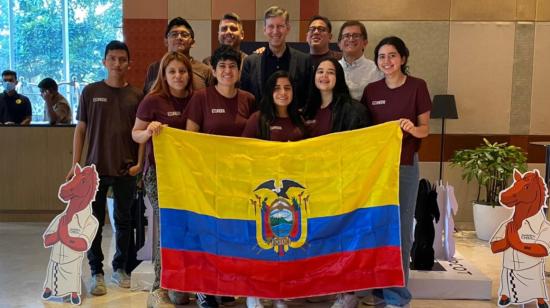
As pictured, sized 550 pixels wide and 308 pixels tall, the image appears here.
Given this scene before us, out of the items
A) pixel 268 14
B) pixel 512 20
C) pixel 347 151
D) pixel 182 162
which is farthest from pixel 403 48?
pixel 512 20

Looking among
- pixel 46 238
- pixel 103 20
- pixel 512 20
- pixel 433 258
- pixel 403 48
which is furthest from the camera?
pixel 103 20

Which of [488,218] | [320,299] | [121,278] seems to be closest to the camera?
[320,299]

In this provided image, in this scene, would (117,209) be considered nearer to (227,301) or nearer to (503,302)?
(227,301)

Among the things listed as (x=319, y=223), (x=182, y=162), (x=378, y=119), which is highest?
(x=378, y=119)

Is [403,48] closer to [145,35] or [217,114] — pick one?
[217,114]

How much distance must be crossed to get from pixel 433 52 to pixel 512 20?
0.90 metres

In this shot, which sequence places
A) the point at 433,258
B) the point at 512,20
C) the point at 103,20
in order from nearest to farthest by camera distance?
1. the point at 433,258
2. the point at 512,20
3. the point at 103,20

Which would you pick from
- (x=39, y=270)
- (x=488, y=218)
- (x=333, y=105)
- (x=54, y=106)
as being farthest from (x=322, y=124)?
(x=54, y=106)

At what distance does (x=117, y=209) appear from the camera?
12.3 feet

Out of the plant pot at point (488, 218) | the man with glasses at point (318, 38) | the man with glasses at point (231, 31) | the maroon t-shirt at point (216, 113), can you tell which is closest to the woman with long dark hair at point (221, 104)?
the maroon t-shirt at point (216, 113)

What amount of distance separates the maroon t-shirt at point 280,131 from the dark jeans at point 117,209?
41.0 inches

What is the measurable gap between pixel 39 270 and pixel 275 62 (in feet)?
7.92

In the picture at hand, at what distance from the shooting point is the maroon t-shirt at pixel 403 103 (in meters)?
3.12

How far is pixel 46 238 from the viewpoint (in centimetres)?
347
